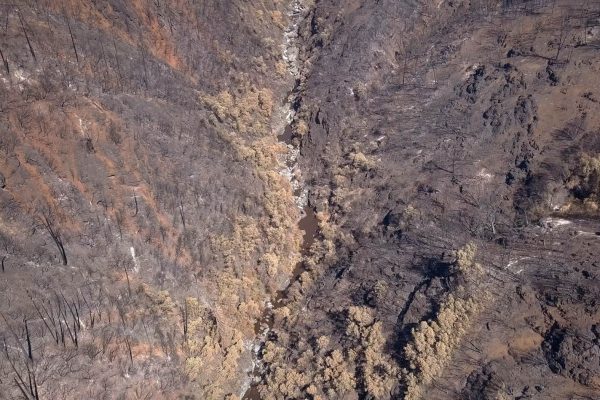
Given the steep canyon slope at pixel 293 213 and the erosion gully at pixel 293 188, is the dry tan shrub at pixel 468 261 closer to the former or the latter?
the steep canyon slope at pixel 293 213

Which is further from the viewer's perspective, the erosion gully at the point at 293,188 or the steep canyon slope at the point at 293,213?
the erosion gully at the point at 293,188

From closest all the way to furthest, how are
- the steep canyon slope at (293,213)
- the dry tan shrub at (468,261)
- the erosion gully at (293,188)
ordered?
1. the steep canyon slope at (293,213)
2. the dry tan shrub at (468,261)
3. the erosion gully at (293,188)

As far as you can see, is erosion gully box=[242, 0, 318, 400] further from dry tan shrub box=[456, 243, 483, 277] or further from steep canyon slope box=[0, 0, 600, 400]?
dry tan shrub box=[456, 243, 483, 277]

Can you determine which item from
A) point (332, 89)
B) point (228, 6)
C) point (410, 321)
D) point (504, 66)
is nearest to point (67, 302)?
point (410, 321)

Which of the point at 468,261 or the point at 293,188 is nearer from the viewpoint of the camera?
the point at 468,261

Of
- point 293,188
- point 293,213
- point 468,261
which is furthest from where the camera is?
point 293,188

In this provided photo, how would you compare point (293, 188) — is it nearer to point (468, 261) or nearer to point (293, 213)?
point (293, 213)

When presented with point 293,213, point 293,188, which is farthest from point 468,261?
point 293,188

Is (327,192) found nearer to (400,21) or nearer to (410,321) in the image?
(410,321)

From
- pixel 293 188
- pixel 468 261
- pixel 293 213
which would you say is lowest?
pixel 293 213

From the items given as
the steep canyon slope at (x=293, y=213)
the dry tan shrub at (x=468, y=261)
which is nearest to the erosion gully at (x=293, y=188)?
the steep canyon slope at (x=293, y=213)
